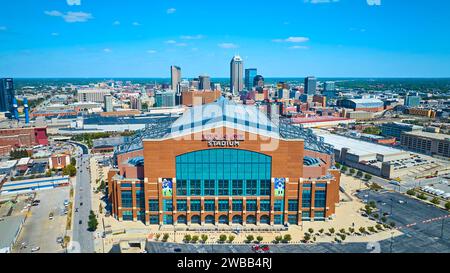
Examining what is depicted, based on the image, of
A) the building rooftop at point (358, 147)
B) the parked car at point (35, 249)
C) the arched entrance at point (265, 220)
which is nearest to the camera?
the parked car at point (35, 249)

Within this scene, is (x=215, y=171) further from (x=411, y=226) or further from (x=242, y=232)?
(x=411, y=226)

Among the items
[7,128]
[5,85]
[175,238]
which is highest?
[5,85]

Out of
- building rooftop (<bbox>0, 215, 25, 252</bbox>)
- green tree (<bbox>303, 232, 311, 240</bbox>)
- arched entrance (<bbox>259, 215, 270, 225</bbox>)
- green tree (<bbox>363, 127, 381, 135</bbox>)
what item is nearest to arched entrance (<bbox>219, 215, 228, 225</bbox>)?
arched entrance (<bbox>259, 215, 270, 225</bbox>)

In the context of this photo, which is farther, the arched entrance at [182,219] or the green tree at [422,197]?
the green tree at [422,197]

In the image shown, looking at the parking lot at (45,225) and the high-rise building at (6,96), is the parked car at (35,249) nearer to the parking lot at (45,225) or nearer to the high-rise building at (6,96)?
the parking lot at (45,225)

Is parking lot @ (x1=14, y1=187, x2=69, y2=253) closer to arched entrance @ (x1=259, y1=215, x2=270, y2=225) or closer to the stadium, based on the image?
the stadium

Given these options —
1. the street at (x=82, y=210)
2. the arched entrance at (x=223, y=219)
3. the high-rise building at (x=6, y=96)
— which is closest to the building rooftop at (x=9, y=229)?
the street at (x=82, y=210)

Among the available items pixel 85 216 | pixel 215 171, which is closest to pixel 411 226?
pixel 215 171
